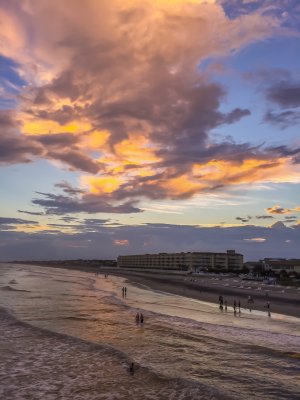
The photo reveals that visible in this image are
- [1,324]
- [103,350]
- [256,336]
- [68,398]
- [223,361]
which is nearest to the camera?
[68,398]

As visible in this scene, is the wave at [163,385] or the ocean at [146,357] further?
the ocean at [146,357]

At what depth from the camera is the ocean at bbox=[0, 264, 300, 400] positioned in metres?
20.9

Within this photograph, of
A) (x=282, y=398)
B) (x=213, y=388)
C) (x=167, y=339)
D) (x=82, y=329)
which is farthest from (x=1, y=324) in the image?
(x=282, y=398)

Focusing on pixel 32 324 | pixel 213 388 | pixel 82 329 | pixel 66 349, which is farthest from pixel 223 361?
pixel 32 324

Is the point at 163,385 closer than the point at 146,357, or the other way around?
the point at 163,385

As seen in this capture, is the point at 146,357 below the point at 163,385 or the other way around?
the other way around

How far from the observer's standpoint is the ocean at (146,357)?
68.4 ft

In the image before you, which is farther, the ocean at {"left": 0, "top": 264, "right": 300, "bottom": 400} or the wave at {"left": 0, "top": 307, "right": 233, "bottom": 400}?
the ocean at {"left": 0, "top": 264, "right": 300, "bottom": 400}

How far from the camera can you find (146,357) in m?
27.3

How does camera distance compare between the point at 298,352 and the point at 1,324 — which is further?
the point at 1,324

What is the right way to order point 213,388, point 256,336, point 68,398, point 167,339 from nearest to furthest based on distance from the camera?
point 68,398 → point 213,388 → point 167,339 → point 256,336

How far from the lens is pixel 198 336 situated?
35.1 m

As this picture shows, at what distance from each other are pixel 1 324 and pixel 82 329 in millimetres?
7822

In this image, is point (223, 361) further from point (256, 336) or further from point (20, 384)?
point (20, 384)
